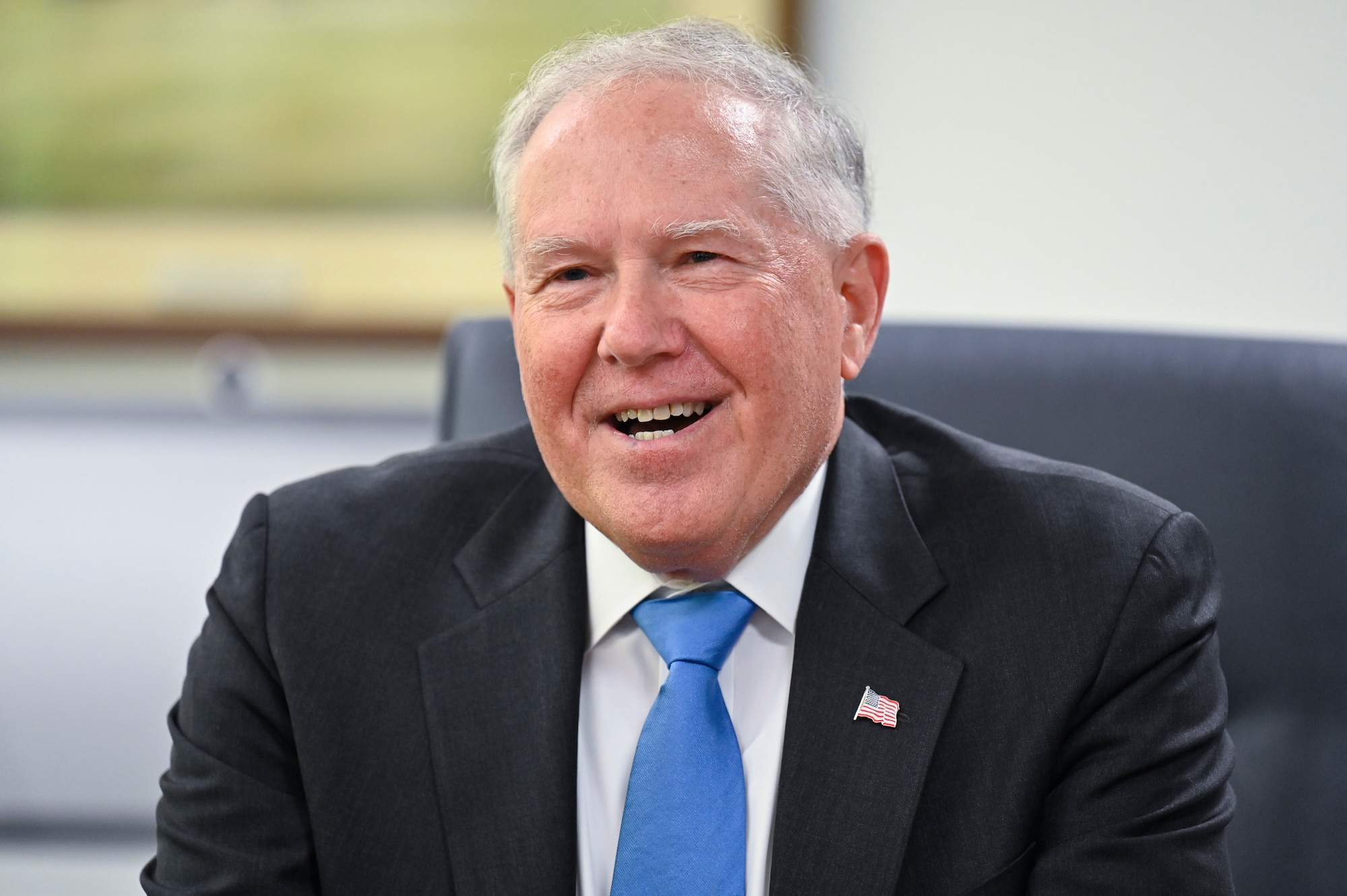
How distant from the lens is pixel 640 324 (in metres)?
1.11

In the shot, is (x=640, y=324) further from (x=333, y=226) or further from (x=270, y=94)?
(x=270, y=94)

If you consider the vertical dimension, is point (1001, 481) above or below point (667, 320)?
below

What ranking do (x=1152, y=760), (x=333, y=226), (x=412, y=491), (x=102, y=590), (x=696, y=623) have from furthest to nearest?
(x=333, y=226) < (x=102, y=590) < (x=412, y=491) < (x=696, y=623) < (x=1152, y=760)

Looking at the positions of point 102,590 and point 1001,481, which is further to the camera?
point 102,590

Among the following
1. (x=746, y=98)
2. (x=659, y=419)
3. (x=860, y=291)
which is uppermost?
(x=746, y=98)

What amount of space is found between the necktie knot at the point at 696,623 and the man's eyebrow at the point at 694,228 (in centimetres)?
37

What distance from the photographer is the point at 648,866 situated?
3.66ft

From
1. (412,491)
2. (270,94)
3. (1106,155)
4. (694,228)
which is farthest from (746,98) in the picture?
(270,94)

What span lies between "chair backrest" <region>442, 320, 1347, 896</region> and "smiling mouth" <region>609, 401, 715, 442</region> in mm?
→ 443

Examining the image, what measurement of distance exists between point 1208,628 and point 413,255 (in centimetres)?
166

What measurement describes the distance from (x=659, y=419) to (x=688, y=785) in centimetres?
36

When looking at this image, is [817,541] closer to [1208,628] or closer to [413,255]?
[1208,628]

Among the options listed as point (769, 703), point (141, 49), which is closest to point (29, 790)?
point (141, 49)

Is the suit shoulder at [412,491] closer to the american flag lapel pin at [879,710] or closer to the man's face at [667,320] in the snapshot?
the man's face at [667,320]
